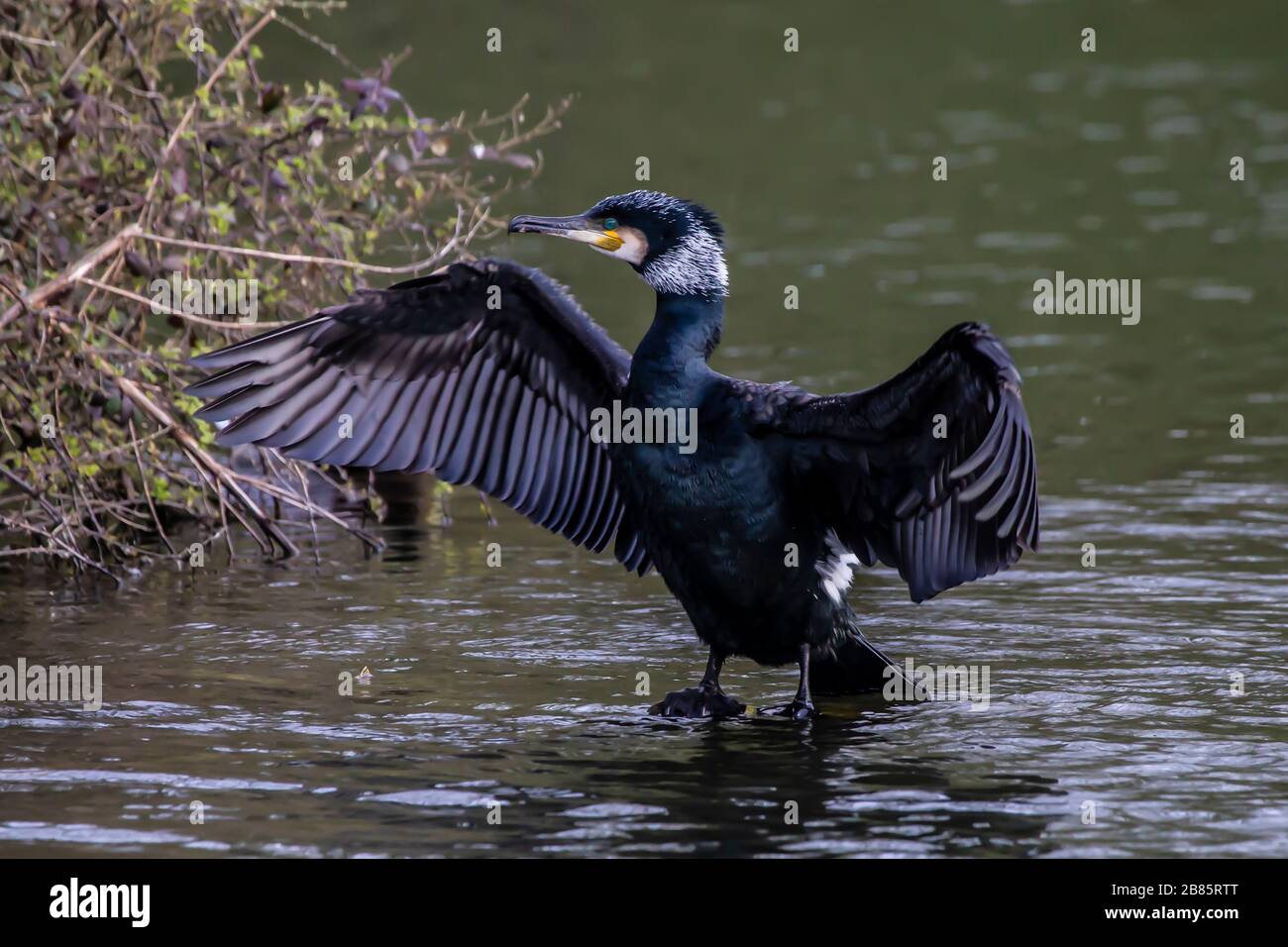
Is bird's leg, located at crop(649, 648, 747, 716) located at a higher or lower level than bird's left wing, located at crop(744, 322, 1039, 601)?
lower

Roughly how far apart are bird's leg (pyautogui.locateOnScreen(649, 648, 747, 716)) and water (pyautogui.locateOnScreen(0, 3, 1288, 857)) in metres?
0.07

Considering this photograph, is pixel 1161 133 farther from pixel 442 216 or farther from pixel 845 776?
pixel 845 776

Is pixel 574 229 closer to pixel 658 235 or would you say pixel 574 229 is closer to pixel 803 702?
pixel 658 235

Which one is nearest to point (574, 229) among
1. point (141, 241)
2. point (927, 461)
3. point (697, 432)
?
point (697, 432)

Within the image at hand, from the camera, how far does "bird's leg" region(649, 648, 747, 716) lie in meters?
7.16

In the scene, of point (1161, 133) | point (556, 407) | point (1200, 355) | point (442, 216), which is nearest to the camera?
point (556, 407)

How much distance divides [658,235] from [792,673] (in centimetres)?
186

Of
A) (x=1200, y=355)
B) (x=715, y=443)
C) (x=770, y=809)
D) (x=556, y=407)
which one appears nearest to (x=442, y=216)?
(x=1200, y=355)

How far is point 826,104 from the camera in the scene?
20719 millimetres

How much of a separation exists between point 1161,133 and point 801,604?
13.4 m

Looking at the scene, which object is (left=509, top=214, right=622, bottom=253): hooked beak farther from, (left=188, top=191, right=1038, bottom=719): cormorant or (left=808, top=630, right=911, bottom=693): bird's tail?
(left=808, top=630, right=911, bottom=693): bird's tail

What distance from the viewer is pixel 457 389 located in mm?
7746

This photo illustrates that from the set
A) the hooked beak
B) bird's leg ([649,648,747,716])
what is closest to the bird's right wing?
the hooked beak

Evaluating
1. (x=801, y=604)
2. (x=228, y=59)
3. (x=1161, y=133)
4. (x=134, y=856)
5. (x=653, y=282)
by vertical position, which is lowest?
(x=134, y=856)
